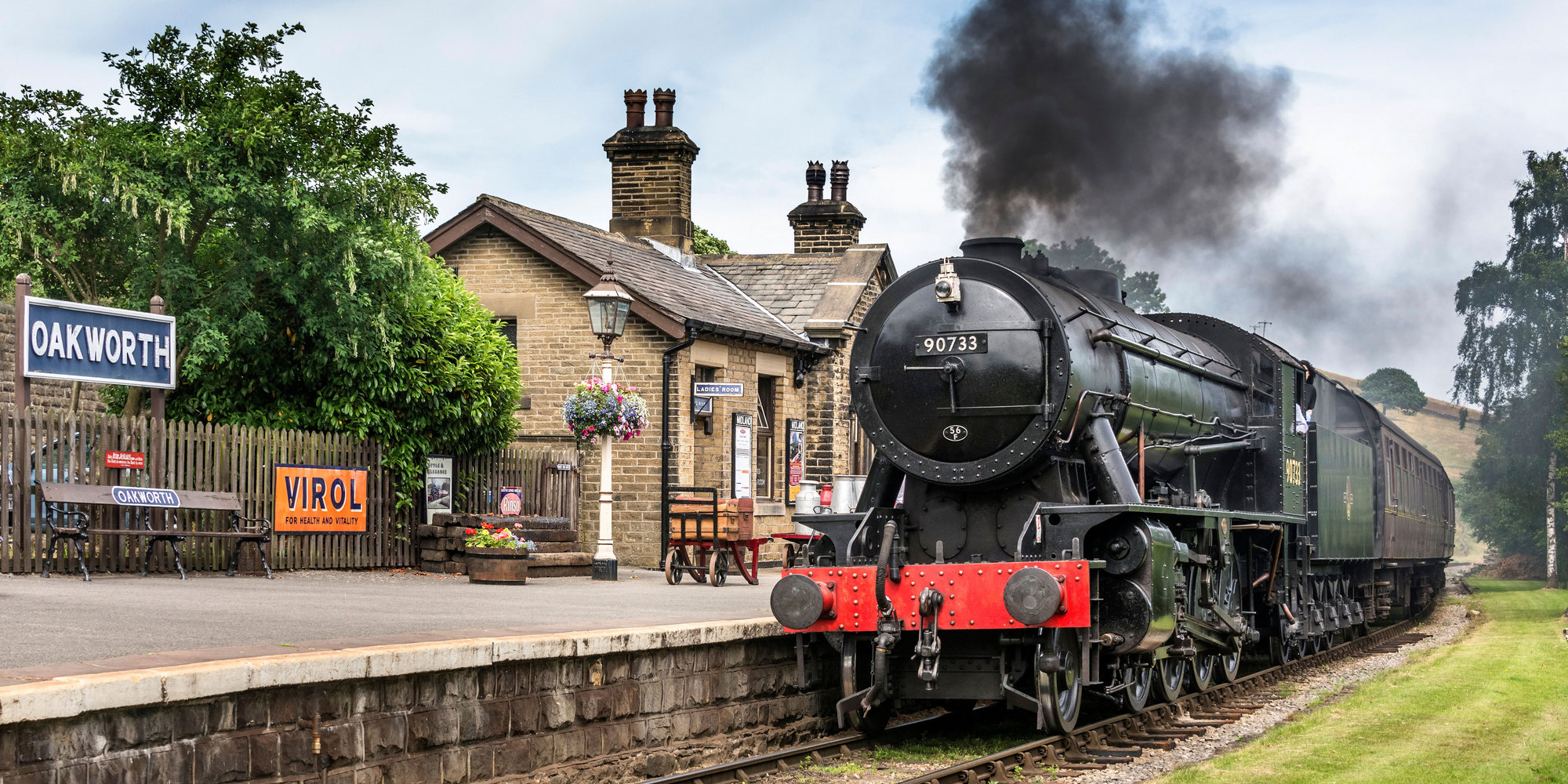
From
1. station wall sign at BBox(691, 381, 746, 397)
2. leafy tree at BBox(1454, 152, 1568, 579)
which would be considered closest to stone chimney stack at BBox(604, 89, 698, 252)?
station wall sign at BBox(691, 381, 746, 397)

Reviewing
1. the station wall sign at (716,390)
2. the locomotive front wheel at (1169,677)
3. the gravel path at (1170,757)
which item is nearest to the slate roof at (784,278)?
the station wall sign at (716,390)

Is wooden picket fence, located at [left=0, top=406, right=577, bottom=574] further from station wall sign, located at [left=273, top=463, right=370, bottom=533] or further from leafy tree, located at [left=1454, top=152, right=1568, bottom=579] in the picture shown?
leafy tree, located at [left=1454, top=152, right=1568, bottom=579]

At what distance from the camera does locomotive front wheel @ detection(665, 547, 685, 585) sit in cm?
1631

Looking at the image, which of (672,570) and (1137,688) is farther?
(672,570)

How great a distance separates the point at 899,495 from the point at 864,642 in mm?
1172

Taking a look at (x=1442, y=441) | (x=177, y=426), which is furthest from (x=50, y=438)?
(x=1442, y=441)

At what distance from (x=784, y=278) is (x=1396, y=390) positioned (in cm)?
7941

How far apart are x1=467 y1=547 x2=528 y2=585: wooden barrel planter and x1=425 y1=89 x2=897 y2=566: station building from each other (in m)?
5.38

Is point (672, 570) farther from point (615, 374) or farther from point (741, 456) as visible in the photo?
point (741, 456)

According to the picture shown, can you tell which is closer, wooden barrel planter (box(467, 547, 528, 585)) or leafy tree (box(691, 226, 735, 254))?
wooden barrel planter (box(467, 547, 528, 585))

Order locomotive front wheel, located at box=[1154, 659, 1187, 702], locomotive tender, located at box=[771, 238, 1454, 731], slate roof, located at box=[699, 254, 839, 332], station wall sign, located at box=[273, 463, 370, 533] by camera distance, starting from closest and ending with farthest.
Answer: locomotive tender, located at box=[771, 238, 1454, 731] → locomotive front wheel, located at box=[1154, 659, 1187, 702] → station wall sign, located at box=[273, 463, 370, 533] → slate roof, located at box=[699, 254, 839, 332]

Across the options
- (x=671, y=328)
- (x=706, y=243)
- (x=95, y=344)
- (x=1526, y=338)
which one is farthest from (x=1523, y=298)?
(x=95, y=344)

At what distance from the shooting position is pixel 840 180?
28.0 metres

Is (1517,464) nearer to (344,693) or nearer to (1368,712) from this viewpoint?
(1368,712)
